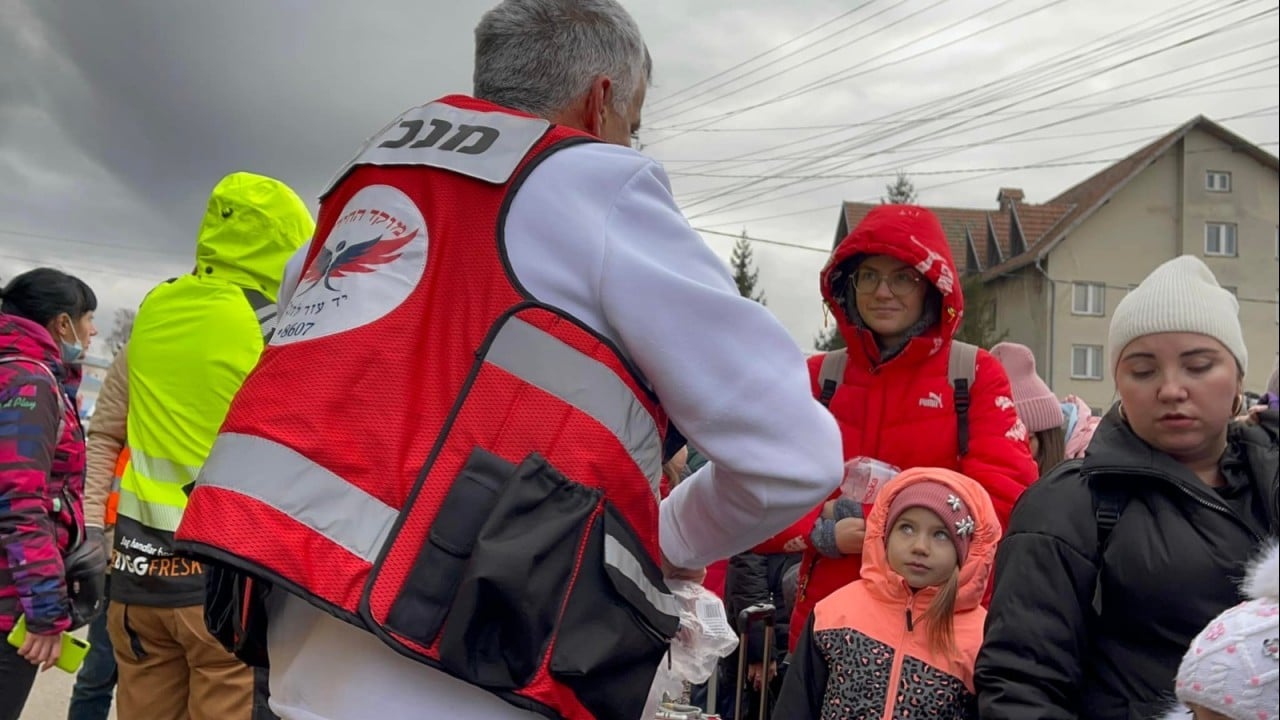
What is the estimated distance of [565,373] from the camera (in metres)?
1.57

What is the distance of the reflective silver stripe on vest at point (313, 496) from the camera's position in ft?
4.95

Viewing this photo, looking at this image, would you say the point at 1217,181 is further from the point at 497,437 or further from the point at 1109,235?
the point at 497,437

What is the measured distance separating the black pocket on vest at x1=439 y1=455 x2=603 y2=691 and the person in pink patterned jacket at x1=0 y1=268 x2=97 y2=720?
8.25 ft

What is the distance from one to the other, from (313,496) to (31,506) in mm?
2385

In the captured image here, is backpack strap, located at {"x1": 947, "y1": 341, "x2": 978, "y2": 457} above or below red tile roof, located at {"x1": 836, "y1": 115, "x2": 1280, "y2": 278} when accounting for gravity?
below

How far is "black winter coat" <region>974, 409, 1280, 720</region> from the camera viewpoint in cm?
215

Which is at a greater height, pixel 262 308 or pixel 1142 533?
pixel 262 308

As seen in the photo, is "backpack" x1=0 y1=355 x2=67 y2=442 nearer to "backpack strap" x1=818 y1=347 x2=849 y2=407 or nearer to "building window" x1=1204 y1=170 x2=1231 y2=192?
"backpack strap" x1=818 y1=347 x2=849 y2=407

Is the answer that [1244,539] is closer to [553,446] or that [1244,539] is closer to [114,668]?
[553,446]

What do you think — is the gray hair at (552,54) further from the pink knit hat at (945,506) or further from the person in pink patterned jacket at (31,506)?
the person in pink patterned jacket at (31,506)

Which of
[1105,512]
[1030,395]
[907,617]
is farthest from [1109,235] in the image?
[1105,512]

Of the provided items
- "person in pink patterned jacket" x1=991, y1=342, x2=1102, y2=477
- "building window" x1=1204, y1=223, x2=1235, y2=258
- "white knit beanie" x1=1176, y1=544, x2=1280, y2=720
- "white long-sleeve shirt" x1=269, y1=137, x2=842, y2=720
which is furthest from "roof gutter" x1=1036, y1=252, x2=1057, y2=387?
"white long-sleeve shirt" x1=269, y1=137, x2=842, y2=720

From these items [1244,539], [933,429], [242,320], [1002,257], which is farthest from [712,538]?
[1002,257]

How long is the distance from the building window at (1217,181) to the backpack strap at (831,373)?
33178mm
